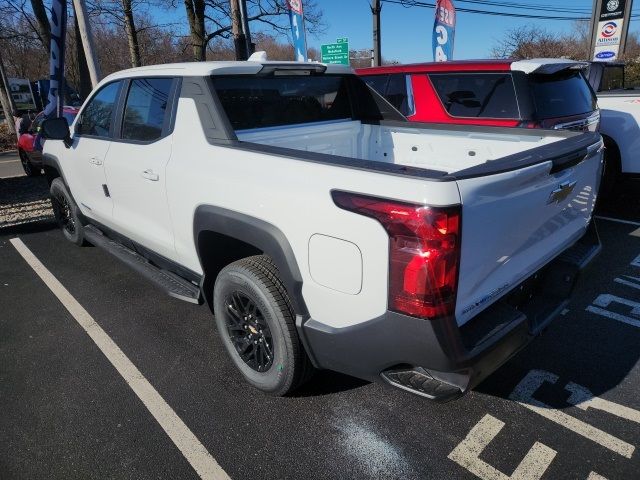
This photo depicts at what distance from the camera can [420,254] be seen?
164 centimetres

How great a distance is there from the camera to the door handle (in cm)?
289

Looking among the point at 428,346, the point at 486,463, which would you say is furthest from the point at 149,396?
the point at 486,463

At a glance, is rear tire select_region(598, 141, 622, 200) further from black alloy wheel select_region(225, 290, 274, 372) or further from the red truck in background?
black alloy wheel select_region(225, 290, 274, 372)

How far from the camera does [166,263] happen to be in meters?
3.24

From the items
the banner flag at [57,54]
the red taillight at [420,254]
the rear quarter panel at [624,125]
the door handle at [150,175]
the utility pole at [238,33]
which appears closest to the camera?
the red taillight at [420,254]

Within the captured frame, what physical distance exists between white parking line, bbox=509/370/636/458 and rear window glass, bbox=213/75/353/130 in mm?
2350

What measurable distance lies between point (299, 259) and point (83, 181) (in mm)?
3032

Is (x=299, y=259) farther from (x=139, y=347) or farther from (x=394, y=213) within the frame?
(x=139, y=347)

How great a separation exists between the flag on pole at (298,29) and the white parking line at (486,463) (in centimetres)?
1297

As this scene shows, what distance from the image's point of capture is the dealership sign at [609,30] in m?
15.4

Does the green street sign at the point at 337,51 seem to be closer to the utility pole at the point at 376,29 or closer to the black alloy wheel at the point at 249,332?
the utility pole at the point at 376,29

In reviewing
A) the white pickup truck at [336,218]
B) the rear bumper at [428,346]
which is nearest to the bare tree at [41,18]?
the white pickup truck at [336,218]

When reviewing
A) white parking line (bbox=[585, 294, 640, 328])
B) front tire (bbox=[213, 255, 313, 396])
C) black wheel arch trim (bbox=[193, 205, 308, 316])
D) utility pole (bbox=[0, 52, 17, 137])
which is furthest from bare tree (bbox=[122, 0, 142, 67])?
white parking line (bbox=[585, 294, 640, 328])

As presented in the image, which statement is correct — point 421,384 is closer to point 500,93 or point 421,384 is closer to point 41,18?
point 500,93
